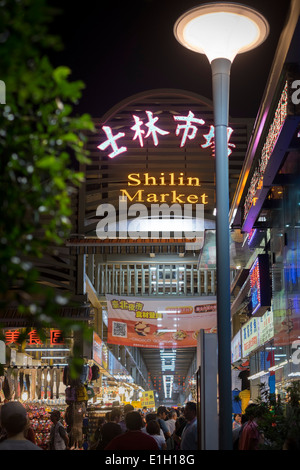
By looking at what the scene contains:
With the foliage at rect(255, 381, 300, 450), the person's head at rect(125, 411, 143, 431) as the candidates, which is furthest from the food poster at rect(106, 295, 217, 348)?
the person's head at rect(125, 411, 143, 431)

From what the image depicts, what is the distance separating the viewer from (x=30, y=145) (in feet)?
8.71

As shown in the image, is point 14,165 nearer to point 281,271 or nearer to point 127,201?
point 281,271

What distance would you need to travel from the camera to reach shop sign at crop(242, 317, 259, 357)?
47.5 feet

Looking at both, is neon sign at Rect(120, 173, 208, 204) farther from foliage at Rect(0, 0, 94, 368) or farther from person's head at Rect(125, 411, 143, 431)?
foliage at Rect(0, 0, 94, 368)

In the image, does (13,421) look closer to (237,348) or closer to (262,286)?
(262,286)

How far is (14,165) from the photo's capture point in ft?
8.64

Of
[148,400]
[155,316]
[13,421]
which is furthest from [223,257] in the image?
[148,400]

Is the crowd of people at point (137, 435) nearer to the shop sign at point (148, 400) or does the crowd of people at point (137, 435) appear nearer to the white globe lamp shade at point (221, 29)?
the white globe lamp shade at point (221, 29)

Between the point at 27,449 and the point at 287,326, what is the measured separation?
223 inches

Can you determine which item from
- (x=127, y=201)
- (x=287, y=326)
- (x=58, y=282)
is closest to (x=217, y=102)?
(x=287, y=326)
